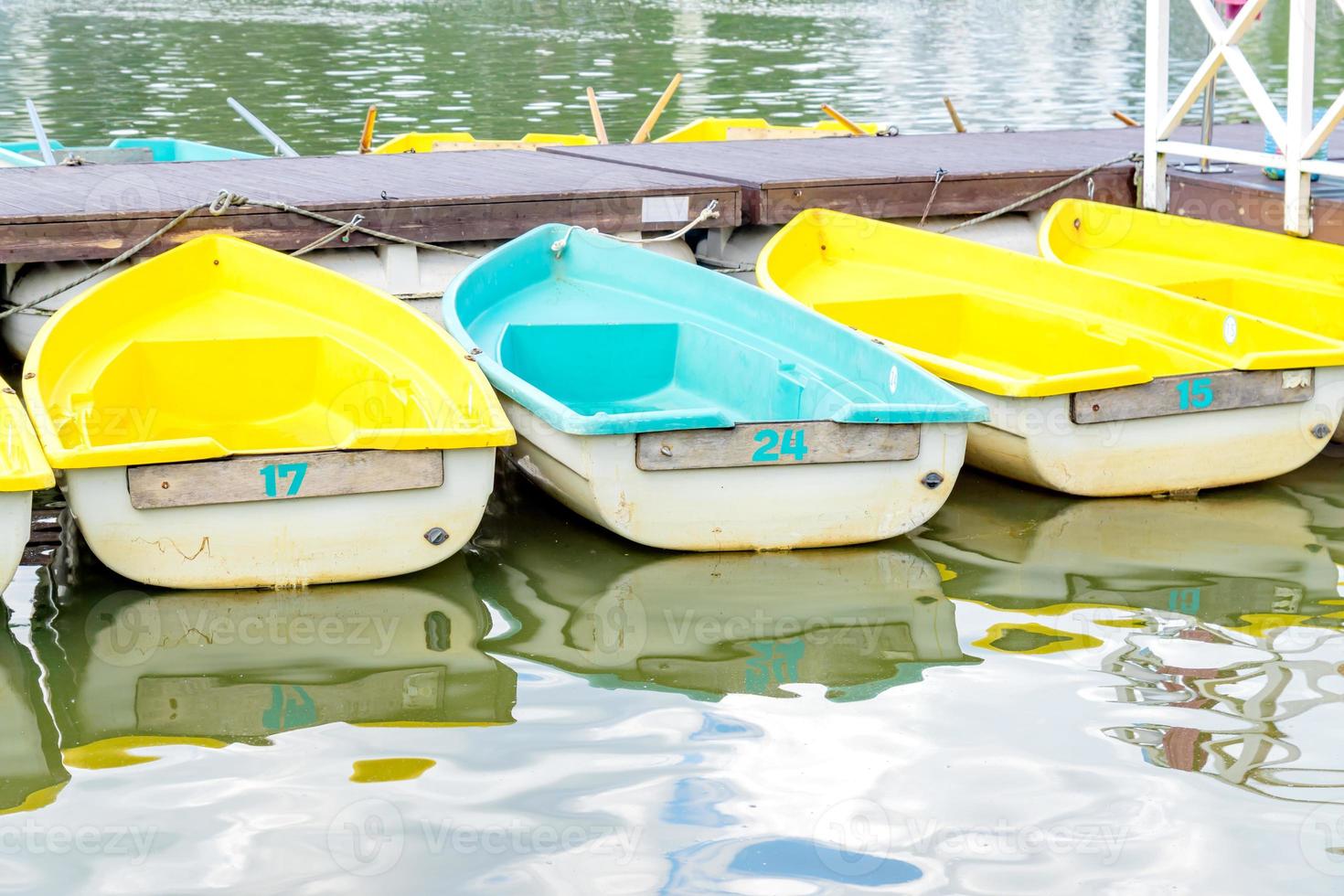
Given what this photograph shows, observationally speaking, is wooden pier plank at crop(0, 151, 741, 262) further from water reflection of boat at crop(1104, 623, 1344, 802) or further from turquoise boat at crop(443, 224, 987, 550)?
water reflection of boat at crop(1104, 623, 1344, 802)

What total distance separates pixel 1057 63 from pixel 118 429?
19.9 meters

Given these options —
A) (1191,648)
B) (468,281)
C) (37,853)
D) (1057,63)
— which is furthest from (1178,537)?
(1057,63)

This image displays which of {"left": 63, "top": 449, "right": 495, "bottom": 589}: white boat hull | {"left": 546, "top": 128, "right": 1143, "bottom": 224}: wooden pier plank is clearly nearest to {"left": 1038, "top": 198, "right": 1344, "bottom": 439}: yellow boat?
{"left": 546, "top": 128, "right": 1143, "bottom": 224}: wooden pier plank

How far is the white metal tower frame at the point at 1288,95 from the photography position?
20.8 ft

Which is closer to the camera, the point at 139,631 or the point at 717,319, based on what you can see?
the point at 139,631

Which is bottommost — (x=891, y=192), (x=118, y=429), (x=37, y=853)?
(x=37, y=853)

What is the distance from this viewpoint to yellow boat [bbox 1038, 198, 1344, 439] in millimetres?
6297

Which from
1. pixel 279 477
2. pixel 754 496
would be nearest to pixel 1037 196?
pixel 754 496

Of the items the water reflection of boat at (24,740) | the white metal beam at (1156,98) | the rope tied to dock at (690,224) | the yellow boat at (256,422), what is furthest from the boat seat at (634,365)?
the white metal beam at (1156,98)

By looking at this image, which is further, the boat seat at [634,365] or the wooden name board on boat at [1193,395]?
the boat seat at [634,365]

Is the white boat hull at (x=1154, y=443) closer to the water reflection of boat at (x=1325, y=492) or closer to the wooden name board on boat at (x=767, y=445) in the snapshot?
the water reflection of boat at (x=1325, y=492)

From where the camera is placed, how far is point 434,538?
181 inches

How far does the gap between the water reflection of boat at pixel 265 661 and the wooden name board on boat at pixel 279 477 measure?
0.31m

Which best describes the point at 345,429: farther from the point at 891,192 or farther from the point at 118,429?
the point at 891,192
